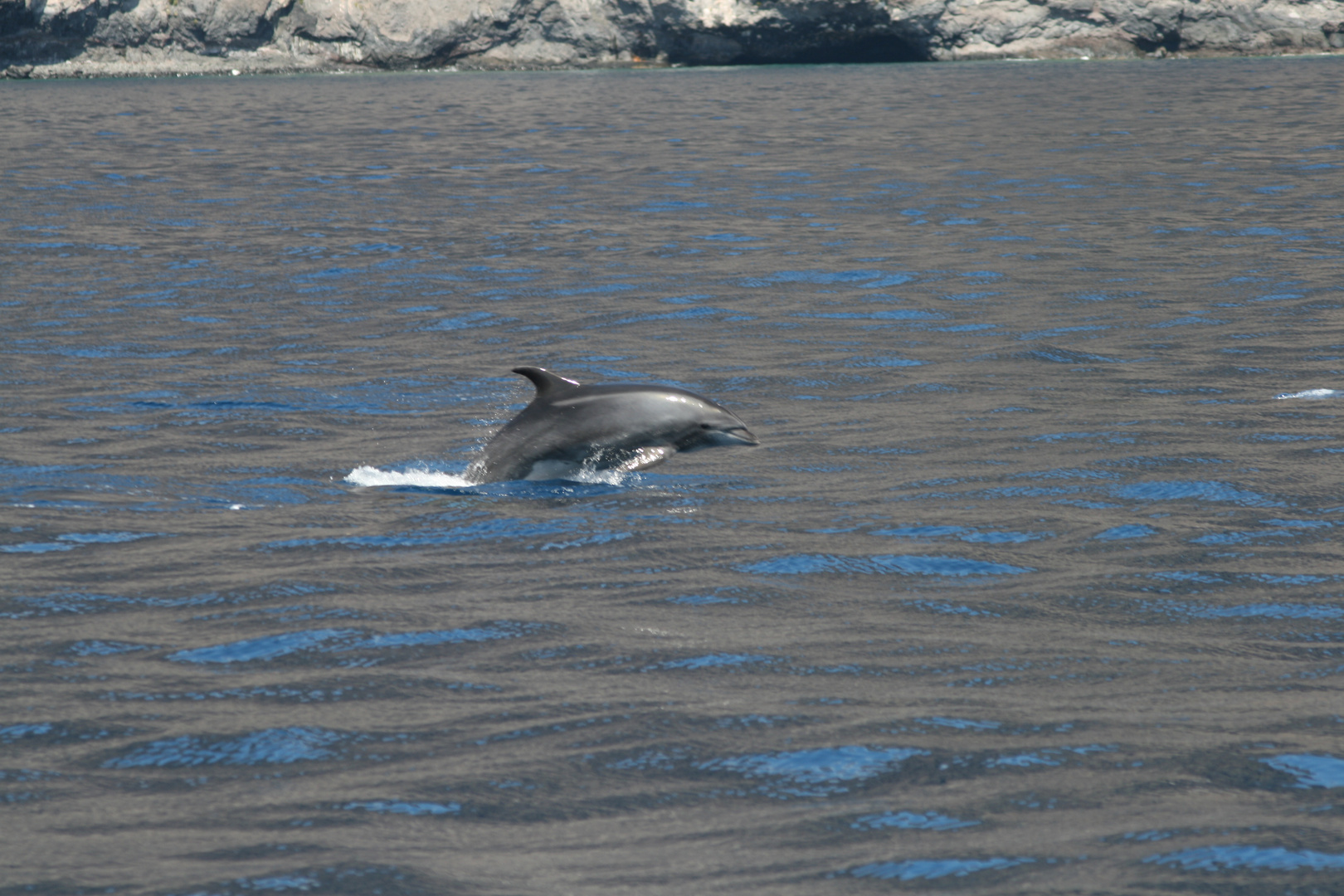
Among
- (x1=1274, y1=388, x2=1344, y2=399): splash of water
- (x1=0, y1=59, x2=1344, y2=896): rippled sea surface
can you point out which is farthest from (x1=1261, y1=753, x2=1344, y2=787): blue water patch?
(x1=1274, y1=388, x2=1344, y2=399): splash of water

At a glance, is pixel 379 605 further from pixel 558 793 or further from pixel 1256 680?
pixel 1256 680

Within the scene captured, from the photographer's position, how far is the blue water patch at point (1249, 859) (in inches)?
141

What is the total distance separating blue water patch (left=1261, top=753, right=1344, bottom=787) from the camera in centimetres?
405

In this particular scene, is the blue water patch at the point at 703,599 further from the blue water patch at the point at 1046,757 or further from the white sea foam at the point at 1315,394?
the white sea foam at the point at 1315,394

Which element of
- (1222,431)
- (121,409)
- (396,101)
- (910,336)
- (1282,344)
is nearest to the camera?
(1222,431)

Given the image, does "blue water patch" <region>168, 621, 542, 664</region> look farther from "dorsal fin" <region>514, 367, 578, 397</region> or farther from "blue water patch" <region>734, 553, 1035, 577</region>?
"dorsal fin" <region>514, 367, 578, 397</region>

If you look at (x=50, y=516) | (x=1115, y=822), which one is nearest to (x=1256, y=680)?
(x=1115, y=822)

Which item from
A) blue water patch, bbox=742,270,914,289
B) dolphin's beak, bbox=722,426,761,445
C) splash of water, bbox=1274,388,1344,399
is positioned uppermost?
blue water patch, bbox=742,270,914,289

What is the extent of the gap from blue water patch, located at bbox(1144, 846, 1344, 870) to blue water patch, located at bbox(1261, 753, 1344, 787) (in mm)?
443

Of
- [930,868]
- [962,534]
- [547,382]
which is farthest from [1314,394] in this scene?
[930,868]

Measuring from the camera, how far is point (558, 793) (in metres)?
4.06

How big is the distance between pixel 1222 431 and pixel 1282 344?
2798 millimetres

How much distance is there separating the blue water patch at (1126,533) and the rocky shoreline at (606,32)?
65400 mm

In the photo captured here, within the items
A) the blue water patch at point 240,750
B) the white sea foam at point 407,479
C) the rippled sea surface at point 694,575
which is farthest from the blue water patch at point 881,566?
the blue water patch at point 240,750
